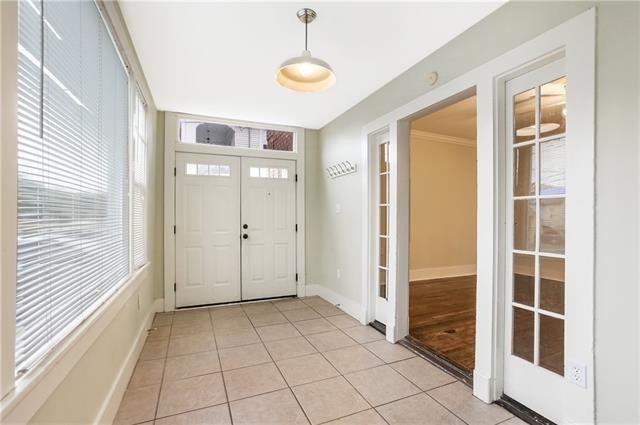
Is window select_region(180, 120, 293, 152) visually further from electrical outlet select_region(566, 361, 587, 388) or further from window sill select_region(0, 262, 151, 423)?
electrical outlet select_region(566, 361, 587, 388)

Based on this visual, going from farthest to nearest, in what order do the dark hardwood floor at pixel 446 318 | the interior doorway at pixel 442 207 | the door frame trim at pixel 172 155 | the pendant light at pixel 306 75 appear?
the interior doorway at pixel 442 207 < the door frame trim at pixel 172 155 < the dark hardwood floor at pixel 446 318 < the pendant light at pixel 306 75

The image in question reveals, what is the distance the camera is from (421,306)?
402 cm

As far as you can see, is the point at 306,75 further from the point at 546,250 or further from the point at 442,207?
the point at 442,207

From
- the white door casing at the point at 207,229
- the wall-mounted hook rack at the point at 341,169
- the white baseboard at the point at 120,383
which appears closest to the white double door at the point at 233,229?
the white door casing at the point at 207,229

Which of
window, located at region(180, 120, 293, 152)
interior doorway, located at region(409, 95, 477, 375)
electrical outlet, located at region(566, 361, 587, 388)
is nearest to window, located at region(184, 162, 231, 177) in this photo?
window, located at region(180, 120, 293, 152)

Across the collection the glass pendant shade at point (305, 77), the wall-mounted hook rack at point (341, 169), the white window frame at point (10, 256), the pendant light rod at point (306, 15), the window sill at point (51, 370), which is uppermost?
the pendant light rod at point (306, 15)

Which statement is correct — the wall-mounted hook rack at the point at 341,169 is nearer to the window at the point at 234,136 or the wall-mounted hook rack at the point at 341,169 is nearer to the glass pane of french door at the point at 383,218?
the glass pane of french door at the point at 383,218

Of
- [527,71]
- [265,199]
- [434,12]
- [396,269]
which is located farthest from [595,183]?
[265,199]

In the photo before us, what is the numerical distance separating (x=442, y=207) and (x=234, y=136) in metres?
3.88

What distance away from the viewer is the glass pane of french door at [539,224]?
1740 millimetres

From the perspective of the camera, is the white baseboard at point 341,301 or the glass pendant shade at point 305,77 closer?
the glass pendant shade at point 305,77

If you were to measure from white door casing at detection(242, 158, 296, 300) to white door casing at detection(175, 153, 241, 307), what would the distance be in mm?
142

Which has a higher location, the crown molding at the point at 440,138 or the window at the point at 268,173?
A: the crown molding at the point at 440,138

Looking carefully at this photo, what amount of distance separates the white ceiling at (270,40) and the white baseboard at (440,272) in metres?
3.43
